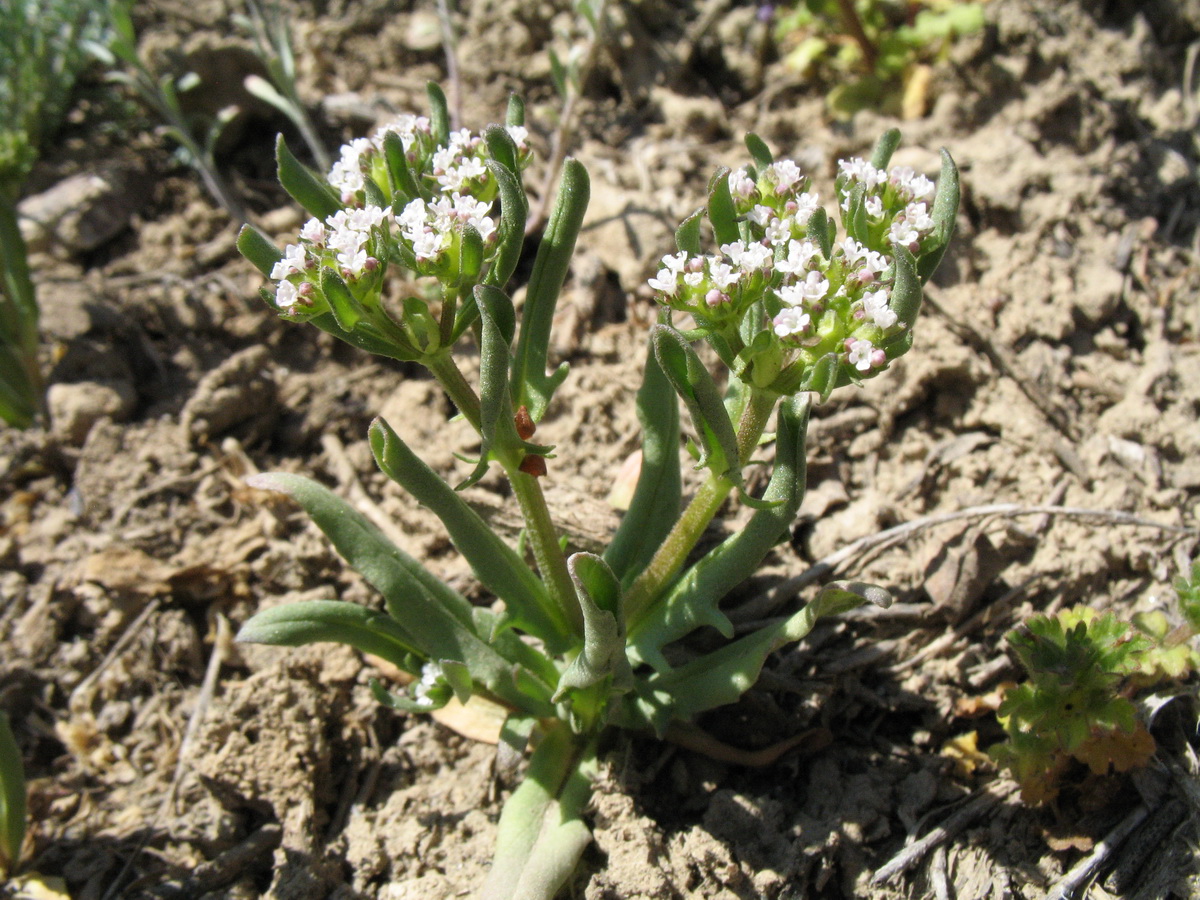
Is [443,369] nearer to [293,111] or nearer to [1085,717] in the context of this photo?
[1085,717]

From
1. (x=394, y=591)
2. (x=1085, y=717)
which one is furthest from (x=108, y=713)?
(x=1085, y=717)

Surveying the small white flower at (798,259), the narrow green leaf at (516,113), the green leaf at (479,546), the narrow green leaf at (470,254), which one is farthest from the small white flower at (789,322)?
the narrow green leaf at (516,113)

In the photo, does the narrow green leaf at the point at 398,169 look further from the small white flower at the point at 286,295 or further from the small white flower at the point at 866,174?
the small white flower at the point at 866,174

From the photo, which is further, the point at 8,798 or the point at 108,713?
the point at 108,713

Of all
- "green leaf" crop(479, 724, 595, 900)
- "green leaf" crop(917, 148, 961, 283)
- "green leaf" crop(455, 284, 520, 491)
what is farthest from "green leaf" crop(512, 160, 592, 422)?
"green leaf" crop(479, 724, 595, 900)

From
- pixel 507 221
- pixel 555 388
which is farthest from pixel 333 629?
pixel 507 221

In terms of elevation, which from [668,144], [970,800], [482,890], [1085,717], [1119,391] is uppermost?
[668,144]
